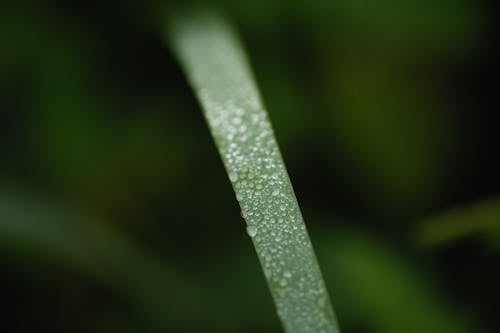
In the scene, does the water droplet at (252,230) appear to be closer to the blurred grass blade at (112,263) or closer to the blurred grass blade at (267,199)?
the blurred grass blade at (267,199)

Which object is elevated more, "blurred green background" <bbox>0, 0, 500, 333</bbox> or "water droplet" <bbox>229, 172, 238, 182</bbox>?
"blurred green background" <bbox>0, 0, 500, 333</bbox>

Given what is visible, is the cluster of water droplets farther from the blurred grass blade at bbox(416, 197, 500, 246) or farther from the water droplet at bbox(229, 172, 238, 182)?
the blurred grass blade at bbox(416, 197, 500, 246)

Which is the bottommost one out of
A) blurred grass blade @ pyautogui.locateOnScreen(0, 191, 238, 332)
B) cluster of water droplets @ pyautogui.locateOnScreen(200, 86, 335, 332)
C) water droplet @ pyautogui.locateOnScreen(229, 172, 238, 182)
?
cluster of water droplets @ pyautogui.locateOnScreen(200, 86, 335, 332)

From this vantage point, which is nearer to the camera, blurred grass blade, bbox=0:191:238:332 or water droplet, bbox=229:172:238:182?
water droplet, bbox=229:172:238:182

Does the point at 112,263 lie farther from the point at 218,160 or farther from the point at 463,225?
the point at 463,225

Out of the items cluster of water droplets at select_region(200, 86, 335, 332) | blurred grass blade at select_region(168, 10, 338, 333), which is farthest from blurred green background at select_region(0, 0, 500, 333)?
cluster of water droplets at select_region(200, 86, 335, 332)

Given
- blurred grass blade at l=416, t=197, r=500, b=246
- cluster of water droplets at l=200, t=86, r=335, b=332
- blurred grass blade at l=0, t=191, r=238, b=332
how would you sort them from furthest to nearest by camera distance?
blurred grass blade at l=0, t=191, r=238, b=332, blurred grass blade at l=416, t=197, r=500, b=246, cluster of water droplets at l=200, t=86, r=335, b=332

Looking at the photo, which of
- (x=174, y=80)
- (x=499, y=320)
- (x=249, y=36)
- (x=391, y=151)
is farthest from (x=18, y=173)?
(x=499, y=320)
